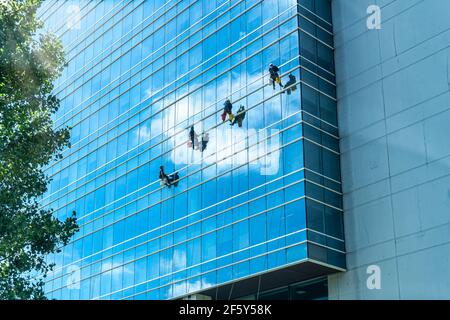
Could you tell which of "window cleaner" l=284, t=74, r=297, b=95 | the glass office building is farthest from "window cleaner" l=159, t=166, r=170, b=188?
"window cleaner" l=284, t=74, r=297, b=95

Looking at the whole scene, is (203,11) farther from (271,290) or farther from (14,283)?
(14,283)

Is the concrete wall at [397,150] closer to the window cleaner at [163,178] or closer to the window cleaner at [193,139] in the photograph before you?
the window cleaner at [193,139]

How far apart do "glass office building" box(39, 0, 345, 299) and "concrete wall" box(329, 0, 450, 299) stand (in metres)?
1.02

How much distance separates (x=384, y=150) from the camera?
104 ft

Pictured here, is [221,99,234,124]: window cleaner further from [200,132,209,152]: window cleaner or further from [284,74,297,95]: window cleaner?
[284,74,297,95]: window cleaner

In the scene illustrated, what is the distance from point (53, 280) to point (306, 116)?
23826 mm

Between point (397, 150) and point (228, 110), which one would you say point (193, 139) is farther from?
point (397, 150)

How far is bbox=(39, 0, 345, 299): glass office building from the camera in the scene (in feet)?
106

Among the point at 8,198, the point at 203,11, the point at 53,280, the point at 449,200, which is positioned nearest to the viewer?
the point at 8,198

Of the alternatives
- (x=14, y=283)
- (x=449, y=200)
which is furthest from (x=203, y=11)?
(x=14, y=283)

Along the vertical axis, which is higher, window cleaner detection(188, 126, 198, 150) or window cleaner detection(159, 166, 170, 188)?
window cleaner detection(188, 126, 198, 150)

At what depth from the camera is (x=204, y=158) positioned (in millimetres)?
37562

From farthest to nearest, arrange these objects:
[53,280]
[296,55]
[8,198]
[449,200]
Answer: [53,280] < [296,55] < [449,200] < [8,198]

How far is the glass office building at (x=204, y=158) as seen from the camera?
106 feet
